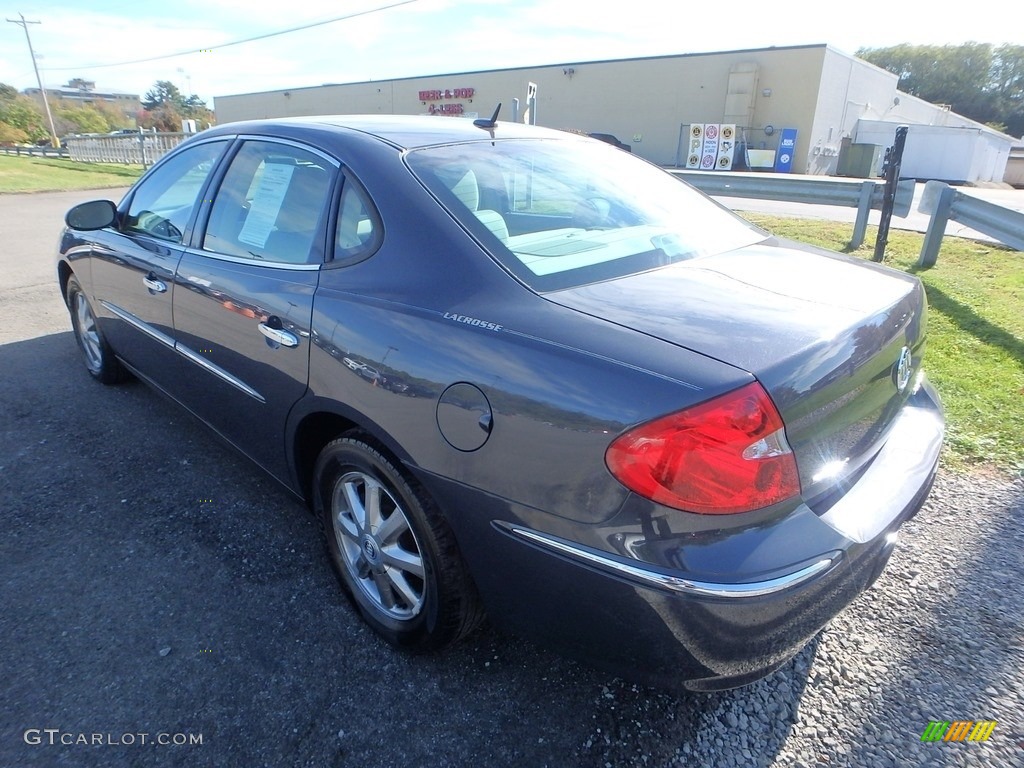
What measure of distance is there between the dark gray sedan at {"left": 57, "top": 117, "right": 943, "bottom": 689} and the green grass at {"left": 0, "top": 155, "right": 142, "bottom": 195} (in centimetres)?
1859

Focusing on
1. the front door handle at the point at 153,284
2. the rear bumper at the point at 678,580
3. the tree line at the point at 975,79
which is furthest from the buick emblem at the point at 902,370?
the tree line at the point at 975,79

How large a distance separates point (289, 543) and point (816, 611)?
6.75 ft

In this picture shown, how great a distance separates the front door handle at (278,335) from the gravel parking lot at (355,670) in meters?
0.93

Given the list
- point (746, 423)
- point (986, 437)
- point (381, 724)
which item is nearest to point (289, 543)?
point (381, 724)

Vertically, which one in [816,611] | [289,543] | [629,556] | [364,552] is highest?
[629,556]

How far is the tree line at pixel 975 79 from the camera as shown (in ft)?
212

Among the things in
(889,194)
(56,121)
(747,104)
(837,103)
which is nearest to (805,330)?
(889,194)

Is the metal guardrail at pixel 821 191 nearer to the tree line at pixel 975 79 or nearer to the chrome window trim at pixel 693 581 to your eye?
the chrome window trim at pixel 693 581

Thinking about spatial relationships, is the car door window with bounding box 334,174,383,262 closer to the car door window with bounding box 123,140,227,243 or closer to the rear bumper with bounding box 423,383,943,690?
the rear bumper with bounding box 423,383,943,690

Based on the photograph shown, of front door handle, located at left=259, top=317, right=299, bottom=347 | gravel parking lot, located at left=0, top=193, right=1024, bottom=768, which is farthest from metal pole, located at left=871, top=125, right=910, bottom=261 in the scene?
front door handle, located at left=259, top=317, right=299, bottom=347

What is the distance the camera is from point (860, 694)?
6.79 ft

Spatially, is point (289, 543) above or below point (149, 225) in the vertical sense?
below

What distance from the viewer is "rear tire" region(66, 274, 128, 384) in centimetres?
420

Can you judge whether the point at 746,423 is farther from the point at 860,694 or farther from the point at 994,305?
the point at 994,305
